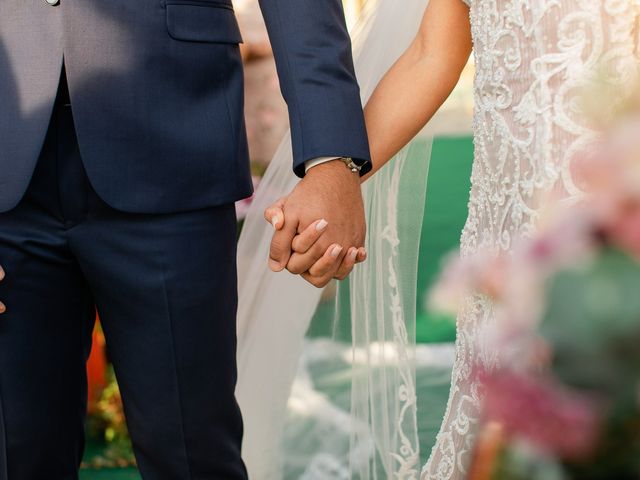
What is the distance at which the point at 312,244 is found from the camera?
1660 millimetres

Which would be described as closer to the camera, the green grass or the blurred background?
the blurred background

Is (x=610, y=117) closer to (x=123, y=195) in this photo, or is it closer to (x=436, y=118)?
(x=123, y=195)

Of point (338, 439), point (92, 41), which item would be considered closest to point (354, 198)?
point (92, 41)

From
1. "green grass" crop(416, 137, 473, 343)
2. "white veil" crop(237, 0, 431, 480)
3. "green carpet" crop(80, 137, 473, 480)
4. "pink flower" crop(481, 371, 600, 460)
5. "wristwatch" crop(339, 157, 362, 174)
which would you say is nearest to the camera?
"pink flower" crop(481, 371, 600, 460)

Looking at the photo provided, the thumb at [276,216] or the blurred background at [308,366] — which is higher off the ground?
the thumb at [276,216]

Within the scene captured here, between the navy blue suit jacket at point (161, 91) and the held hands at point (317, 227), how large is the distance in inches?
2.4

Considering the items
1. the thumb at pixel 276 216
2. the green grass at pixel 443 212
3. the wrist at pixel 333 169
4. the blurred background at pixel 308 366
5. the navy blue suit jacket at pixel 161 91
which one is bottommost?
the green grass at pixel 443 212

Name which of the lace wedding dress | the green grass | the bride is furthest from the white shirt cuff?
the green grass

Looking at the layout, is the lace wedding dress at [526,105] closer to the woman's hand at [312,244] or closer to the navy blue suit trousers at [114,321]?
the woman's hand at [312,244]

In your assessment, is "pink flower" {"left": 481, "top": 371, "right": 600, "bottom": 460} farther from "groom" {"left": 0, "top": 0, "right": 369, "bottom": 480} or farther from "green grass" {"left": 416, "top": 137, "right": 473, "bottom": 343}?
"green grass" {"left": 416, "top": 137, "right": 473, "bottom": 343}

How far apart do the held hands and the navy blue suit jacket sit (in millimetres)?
61

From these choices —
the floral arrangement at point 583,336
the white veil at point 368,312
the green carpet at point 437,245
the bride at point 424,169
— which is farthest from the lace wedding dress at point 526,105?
the floral arrangement at point 583,336

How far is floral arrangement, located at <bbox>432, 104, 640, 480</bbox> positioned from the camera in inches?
18.4

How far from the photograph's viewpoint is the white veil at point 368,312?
2.19 m
